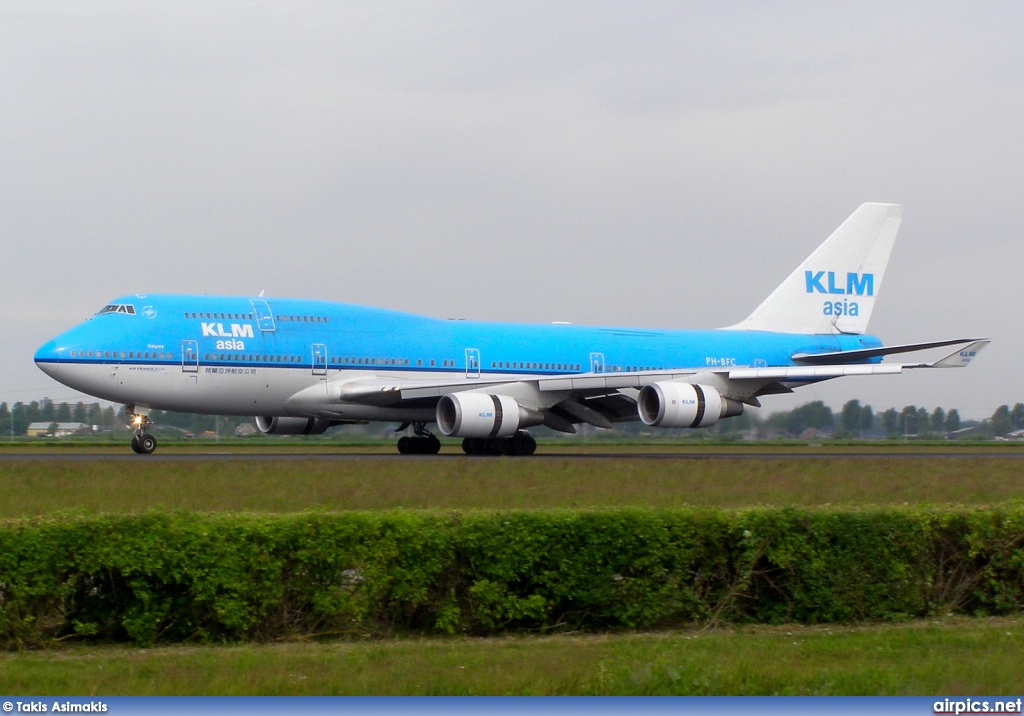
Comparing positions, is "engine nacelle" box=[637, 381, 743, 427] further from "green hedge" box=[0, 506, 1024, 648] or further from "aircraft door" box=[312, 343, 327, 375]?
"green hedge" box=[0, 506, 1024, 648]

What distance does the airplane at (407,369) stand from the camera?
96.5ft

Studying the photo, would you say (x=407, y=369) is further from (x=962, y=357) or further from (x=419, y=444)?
(x=962, y=357)

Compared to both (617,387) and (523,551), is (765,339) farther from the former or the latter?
(523,551)

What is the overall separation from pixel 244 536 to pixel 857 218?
119ft

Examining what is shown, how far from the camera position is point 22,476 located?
20078 millimetres

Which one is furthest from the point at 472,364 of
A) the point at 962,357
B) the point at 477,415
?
the point at 962,357

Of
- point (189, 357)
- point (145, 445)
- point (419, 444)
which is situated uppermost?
point (189, 357)

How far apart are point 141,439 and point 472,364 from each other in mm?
9123

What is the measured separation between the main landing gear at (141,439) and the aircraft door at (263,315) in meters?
3.67

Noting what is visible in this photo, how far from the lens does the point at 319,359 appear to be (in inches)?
1222

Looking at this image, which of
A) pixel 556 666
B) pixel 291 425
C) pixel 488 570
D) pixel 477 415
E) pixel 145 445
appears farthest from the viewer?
pixel 291 425

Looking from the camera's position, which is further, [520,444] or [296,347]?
[520,444]

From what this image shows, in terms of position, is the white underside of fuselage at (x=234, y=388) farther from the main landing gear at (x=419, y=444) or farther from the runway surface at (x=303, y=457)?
the main landing gear at (x=419, y=444)

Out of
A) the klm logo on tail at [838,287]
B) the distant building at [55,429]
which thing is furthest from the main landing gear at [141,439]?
the klm logo on tail at [838,287]
